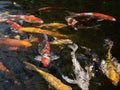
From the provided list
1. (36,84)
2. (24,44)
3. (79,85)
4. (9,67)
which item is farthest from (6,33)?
(79,85)

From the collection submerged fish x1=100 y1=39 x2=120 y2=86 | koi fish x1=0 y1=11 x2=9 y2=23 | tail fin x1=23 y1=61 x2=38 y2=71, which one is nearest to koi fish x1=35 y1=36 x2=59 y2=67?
tail fin x1=23 y1=61 x2=38 y2=71

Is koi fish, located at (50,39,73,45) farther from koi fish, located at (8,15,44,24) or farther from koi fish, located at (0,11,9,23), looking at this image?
koi fish, located at (0,11,9,23)

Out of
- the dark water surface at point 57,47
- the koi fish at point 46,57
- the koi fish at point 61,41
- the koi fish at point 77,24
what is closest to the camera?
the dark water surface at point 57,47

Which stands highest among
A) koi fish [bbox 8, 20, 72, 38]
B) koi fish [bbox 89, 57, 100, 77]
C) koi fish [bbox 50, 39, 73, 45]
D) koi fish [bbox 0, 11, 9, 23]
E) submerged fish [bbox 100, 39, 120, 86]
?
koi fish [bbox 0, 11, 9, 23]

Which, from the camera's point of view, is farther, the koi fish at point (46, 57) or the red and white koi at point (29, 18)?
the red and white koi at point (29, 18)

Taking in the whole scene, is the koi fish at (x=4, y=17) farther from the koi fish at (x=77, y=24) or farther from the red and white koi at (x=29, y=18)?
the koi fish at (x=77, y=24)

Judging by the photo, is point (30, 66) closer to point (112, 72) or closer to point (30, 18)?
point (112, 72)

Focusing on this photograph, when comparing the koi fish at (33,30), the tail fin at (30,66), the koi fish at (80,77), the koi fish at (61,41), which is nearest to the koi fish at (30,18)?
the koi fish at (33,30)

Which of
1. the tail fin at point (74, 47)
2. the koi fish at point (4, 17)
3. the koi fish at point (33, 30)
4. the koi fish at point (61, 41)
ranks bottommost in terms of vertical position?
the tail fin at point (74, 47)

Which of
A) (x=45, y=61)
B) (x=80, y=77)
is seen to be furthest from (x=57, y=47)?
(x=80, y=77)

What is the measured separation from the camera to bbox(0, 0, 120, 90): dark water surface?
8008 mm

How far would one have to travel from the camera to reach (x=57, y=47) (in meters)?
9.38

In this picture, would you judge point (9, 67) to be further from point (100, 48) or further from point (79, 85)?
point (100, 48)

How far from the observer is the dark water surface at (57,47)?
315 inches
